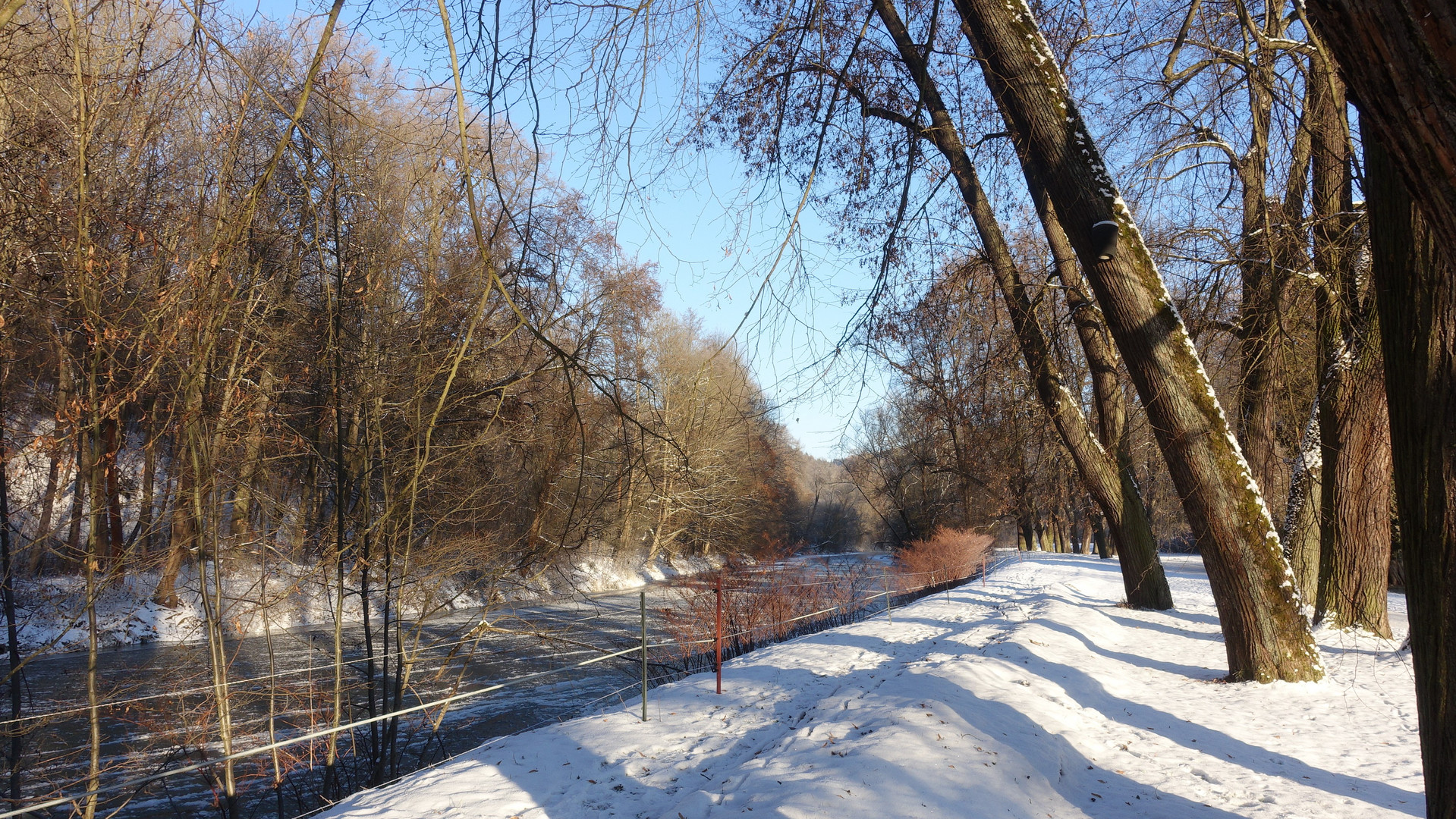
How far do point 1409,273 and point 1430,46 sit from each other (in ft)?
5.14

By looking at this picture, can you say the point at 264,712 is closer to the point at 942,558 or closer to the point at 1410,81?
the point at 1410,81

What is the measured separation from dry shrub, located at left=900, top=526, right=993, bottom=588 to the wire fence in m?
0.12

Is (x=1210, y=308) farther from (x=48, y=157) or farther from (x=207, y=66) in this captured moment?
(x=48, y=157)

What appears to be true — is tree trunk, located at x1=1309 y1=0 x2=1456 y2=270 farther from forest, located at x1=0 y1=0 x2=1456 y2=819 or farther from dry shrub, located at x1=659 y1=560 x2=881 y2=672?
dry shrub, located at x1=659 y1=560 x2=881 y2=672

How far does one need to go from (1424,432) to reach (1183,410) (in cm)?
419

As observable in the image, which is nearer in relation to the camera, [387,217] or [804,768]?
[804,768]

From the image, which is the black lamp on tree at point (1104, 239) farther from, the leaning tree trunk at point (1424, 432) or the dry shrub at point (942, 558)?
the dry shrub at point (942, 558)

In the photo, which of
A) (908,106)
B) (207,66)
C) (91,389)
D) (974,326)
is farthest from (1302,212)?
(91,389)

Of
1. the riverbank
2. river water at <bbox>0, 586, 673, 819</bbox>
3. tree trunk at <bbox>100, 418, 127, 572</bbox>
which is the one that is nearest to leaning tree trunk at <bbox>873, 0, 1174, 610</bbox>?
river water at <bbox>0, 586, 673, 819</bbox>

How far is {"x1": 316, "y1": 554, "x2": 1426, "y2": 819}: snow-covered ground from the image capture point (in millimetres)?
4289

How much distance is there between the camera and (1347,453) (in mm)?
8086

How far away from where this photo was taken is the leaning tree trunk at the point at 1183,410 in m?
5.84

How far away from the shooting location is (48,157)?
20.5ft

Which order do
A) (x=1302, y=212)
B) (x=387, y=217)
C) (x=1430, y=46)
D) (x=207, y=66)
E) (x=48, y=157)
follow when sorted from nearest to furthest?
(x=1430, y=46) < (x=207, y=66) < (x=48, y=157) < (x=1302, y=212) < (x=387, y=217)
